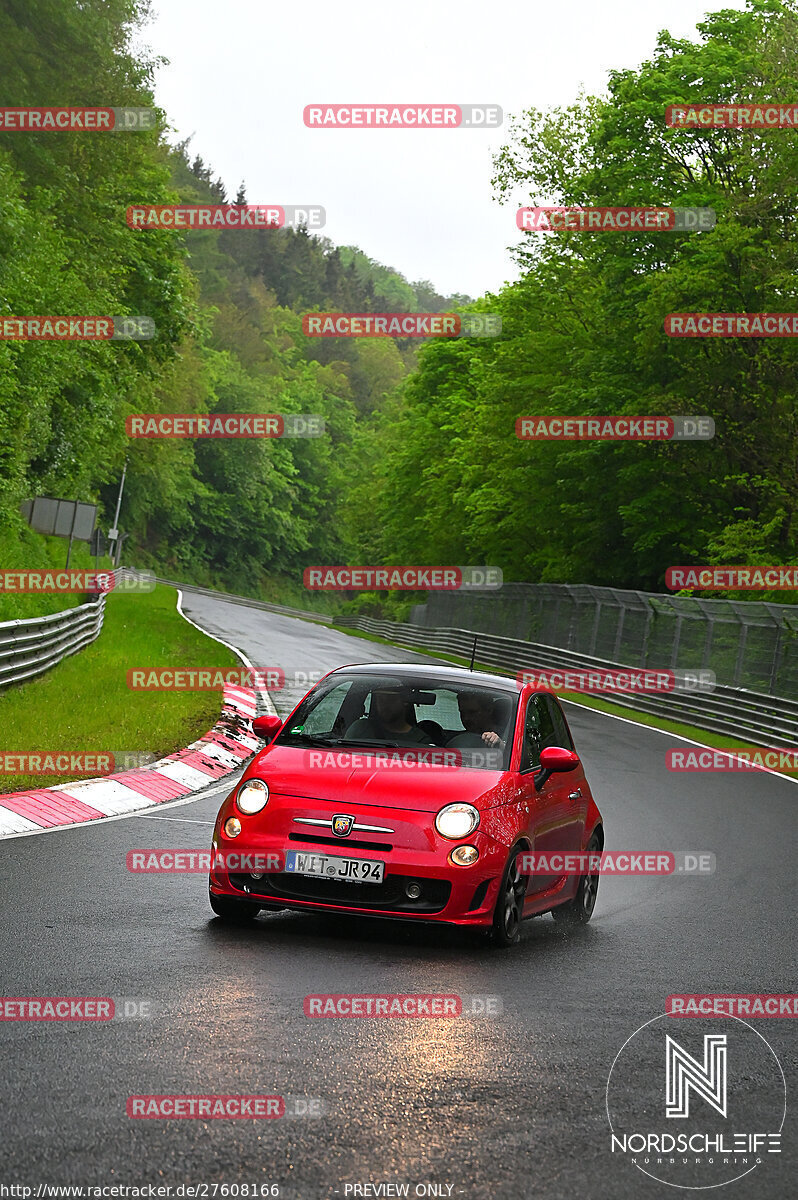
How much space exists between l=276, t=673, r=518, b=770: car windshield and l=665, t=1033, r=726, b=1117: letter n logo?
8.92 feet

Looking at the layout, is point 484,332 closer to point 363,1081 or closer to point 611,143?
point 611,143

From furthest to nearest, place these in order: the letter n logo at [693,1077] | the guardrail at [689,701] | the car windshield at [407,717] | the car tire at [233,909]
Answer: the guardrail at [689,701] → the car windshield at [407,717] → the car tire at [233,909] → the letter n logo at [693,1077]

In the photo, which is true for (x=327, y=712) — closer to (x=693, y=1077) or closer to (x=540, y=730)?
(x=540, y=730)

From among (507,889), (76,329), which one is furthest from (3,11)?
(507,889)

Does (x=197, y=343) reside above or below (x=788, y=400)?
above

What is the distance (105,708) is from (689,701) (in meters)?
16.1

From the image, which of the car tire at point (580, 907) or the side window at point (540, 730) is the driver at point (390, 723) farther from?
the car tire at point (580, 907)

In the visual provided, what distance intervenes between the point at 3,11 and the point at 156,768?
88.0 ft

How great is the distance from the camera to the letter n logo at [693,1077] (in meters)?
5.01

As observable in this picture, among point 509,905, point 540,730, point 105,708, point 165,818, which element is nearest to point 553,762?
point 540,730

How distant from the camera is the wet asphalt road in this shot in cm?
415

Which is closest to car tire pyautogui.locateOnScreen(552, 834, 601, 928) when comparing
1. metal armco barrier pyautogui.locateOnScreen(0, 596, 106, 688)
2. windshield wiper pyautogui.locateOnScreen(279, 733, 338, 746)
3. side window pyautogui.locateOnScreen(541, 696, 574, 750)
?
side window pyautogui.locateOnScreen(541, 696, 574, 750)

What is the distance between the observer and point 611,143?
41625 mm

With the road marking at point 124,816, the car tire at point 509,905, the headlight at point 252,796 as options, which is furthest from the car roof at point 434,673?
the road marking at point 124,816
